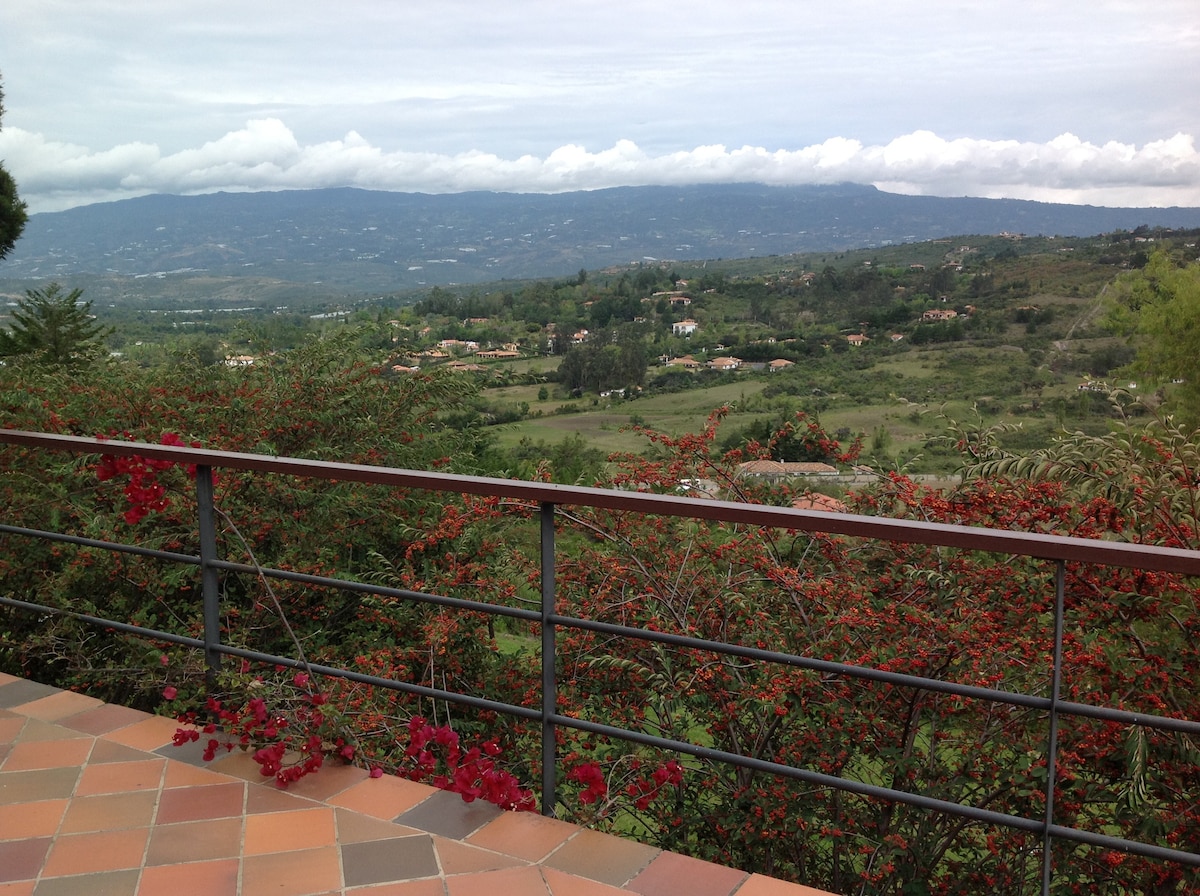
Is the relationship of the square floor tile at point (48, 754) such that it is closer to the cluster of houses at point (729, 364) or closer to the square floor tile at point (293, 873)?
the square floor tile at point (293, 873)

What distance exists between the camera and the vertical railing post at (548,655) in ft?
7.54

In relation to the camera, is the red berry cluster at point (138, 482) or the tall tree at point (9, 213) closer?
the red berry cluster at point (138, 482)

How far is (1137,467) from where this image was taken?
3.42 meters

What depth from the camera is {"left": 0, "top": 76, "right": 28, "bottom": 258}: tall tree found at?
34.6 feet

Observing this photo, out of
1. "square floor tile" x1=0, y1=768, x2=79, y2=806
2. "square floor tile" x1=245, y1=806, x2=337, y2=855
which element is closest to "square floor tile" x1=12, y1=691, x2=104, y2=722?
"square floor tile" x1=0, y1=768, x2=79, y2=806

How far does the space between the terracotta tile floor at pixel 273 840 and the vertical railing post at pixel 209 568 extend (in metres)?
0.28

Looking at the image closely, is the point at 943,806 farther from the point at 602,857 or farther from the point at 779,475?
the point at 779,475

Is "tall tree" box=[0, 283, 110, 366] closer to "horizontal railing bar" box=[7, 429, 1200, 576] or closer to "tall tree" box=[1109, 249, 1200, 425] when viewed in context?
"horizontal railing bar" box=[7, 429, 1200, 576]

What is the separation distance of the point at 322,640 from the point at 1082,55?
27992 mm

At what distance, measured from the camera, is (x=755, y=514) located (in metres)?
1.97

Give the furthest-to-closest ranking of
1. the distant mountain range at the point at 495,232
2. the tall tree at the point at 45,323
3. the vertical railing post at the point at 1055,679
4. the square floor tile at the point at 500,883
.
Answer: the distant mountain range at the point at 495,232 → the tall tree at the point at 45,323 → the square floor tile at the point at 500,883 → the vertical railing post at the point at 1055,679

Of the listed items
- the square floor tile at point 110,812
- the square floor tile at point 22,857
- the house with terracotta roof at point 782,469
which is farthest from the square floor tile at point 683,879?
the house with terracotta roof at point 782,469

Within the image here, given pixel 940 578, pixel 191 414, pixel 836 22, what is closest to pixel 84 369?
pixel 191 414

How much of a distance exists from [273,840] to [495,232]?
58494 mm
